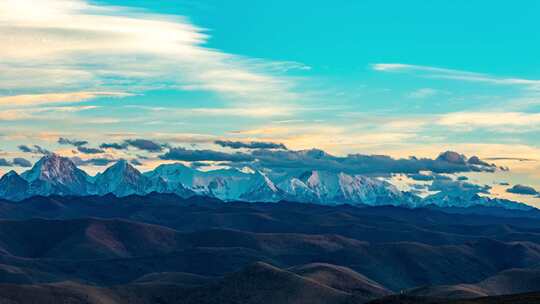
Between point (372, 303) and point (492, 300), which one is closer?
point (492, 300)

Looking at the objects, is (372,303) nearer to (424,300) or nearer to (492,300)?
(424,300)

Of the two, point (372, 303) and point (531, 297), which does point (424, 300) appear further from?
point (531, 297)

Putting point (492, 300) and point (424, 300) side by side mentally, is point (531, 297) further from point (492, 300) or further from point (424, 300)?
point (424, 300)

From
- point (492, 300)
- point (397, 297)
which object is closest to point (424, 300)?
point (397, 297)

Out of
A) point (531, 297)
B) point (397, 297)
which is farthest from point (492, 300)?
point (397, 297)

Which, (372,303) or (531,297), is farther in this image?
(372,303)

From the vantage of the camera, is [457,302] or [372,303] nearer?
[457,302]

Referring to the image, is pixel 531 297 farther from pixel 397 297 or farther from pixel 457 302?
pixel 397 297
